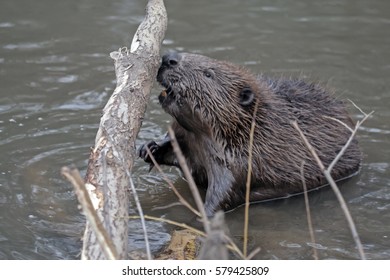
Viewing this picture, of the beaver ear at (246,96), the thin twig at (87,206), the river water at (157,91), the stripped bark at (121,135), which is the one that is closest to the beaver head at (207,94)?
the beaver ear at (246,96)

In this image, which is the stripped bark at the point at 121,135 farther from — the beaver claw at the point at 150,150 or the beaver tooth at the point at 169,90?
the beaver claw at the point at 150,150

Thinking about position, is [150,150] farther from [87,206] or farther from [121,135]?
[87,206]

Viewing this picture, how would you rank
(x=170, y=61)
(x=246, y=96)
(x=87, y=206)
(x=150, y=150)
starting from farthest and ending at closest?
(x=150, y=150), (x=246, y=96), (x=170, y=61), (x=87, y=206)

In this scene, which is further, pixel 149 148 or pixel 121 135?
pixel 149 148

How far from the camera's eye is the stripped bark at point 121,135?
3.59m

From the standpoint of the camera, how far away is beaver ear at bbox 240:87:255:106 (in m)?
5.10

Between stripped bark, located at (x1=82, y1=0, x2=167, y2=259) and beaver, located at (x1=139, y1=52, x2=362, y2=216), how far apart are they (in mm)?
195

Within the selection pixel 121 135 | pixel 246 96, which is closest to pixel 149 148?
pixel 246 96

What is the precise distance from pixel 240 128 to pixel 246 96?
8.6 inches

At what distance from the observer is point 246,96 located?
16.8 ft

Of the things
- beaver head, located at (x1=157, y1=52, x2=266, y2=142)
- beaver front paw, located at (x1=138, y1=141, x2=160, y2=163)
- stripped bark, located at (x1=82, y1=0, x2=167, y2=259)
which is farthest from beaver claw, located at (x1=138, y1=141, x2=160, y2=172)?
stripped bark, located at (x1=82, y1=0, x2=167, y2=259)

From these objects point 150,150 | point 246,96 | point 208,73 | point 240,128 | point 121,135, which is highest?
point 208,73

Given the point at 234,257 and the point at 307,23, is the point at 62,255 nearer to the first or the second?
the point at 234,257

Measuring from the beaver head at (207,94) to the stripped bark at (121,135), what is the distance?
18cm
